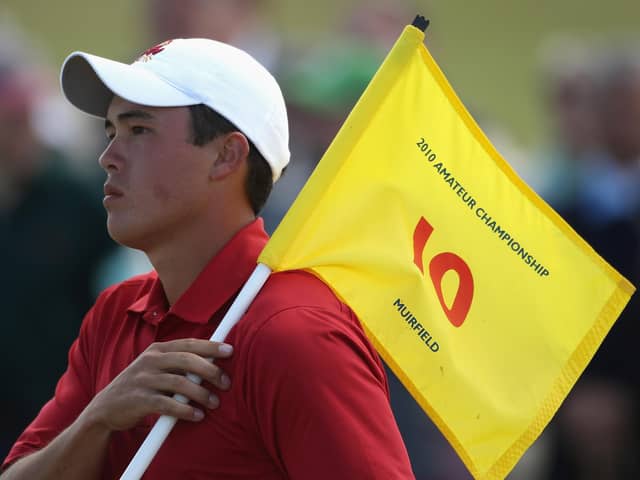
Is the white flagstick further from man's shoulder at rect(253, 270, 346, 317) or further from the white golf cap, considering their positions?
the white golf cap

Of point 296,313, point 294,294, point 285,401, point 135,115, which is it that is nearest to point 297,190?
point 135,115

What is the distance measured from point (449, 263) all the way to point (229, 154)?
0.60 meters

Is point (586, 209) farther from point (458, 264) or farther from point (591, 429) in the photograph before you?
point (458, 264)

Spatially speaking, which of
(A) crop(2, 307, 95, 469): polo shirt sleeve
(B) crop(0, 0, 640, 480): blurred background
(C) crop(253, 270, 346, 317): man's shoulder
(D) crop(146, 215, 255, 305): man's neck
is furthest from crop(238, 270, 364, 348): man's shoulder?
(B) crop(0, 0, 640, 480): blurred background

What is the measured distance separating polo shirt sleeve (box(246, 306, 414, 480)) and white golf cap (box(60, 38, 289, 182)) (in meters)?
0.63

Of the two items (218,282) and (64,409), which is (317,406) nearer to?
(218,282)

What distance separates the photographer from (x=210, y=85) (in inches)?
143

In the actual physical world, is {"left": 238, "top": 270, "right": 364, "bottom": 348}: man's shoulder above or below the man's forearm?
above

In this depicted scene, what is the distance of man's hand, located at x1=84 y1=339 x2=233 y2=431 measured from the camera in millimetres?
3262

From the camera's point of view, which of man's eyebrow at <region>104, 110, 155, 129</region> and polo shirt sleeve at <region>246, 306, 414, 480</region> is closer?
polo shirt sleeve at <region>246, 306, 414, 480</region>

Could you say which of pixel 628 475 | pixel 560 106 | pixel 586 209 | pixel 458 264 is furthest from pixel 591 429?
pixel 458 264

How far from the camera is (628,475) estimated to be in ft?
20.8

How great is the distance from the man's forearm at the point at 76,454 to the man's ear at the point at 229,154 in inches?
26.4

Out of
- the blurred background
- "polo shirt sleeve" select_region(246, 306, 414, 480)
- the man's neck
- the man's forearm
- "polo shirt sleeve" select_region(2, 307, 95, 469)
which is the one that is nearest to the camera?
"polo shirt sleeve" select_region(246, 306, 414, 480)
